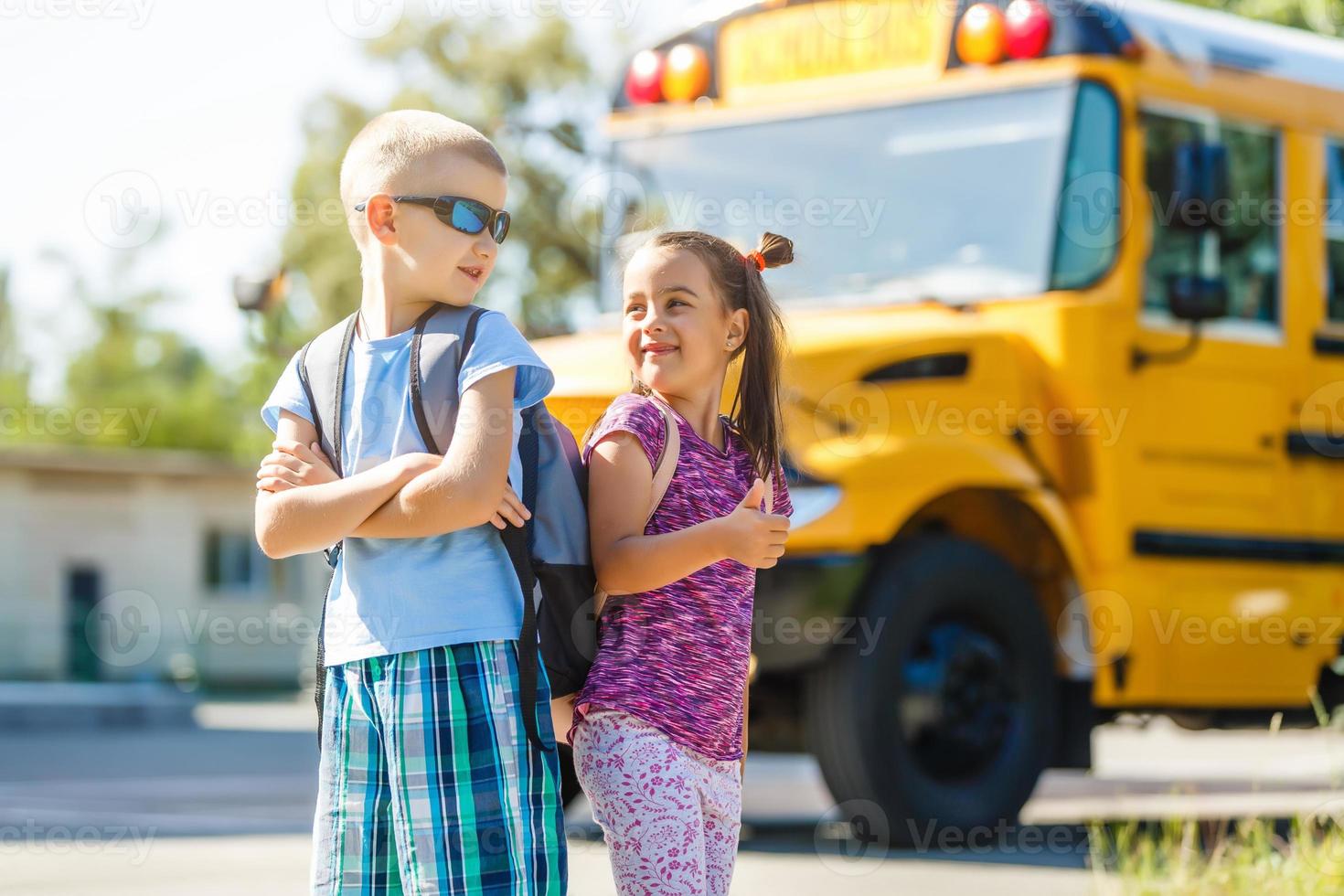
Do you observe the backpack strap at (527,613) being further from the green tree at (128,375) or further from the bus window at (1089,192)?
the green tree at (128,375)

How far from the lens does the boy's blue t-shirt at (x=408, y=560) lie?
102 inches

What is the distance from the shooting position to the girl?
2852 millimetres

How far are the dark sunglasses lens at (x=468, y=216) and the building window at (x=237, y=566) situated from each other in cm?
2924

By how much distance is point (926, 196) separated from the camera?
261 inches

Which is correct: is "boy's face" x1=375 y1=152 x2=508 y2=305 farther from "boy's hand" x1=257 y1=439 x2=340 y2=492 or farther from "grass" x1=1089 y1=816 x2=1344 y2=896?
"grass" x1=1089 y1=816 x2=1344 y2=896

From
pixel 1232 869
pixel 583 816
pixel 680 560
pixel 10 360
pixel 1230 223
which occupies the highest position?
pixel 10 360

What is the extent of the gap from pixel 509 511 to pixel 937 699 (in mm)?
3627

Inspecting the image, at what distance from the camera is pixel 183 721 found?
65.4ft
